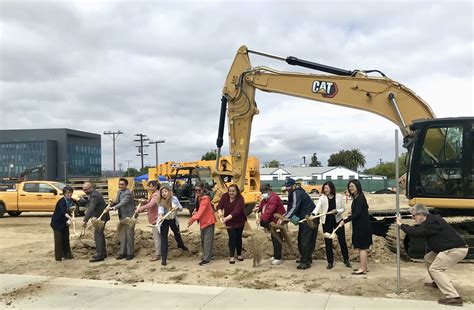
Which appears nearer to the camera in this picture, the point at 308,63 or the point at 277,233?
the point at 277,233

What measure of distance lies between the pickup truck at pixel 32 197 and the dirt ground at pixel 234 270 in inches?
368

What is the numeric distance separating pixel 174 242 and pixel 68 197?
8.50ft

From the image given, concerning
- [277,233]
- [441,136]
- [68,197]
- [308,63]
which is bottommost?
[277,233]

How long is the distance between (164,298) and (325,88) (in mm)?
6530

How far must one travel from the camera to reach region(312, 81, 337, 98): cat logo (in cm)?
1127

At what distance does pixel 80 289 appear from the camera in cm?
772

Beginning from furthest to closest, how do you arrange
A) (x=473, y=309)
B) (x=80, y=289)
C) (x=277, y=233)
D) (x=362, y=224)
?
(x=277, y=233)
(x=362, y=224)
(x=80, y=289)
(x=473, y=309)

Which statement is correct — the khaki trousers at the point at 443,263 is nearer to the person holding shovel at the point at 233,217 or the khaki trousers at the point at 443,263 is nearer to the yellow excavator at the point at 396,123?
the yellow excavator at the point at 396,123

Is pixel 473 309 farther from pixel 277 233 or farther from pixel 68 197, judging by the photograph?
pixel 68 197

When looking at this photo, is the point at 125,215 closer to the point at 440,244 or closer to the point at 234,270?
the point at 234,270

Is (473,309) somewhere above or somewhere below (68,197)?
below

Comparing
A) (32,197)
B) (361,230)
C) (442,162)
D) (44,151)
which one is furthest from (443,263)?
(44,151)

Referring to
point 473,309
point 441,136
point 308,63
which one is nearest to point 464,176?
point 441,136

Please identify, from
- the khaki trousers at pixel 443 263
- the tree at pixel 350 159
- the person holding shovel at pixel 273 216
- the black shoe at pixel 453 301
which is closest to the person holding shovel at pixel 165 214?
the person holding shovel at pixel 273 216
